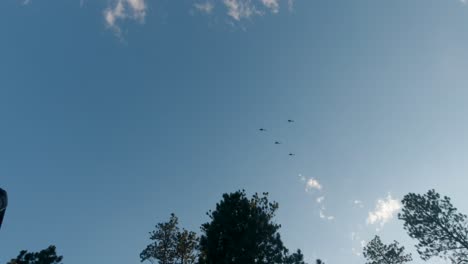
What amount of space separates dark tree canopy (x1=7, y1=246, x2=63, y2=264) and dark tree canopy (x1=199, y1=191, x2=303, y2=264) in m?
17.5

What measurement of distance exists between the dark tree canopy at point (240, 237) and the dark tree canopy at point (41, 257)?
17533 millimetres

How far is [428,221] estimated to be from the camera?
28.6 metres

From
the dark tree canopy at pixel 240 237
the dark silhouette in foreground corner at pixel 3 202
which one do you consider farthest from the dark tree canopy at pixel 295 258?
the dark silhouette in foreground corner at pixel 3 202

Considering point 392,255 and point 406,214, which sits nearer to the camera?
point 406,214

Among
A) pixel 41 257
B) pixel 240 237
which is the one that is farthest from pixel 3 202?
pixel 41 257

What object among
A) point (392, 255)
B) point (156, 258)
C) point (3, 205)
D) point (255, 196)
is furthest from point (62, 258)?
point (392, 255)

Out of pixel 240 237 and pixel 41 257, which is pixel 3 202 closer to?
pixel 240 237

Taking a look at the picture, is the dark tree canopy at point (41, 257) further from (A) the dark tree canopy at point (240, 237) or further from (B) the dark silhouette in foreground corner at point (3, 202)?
(B) the dark silhouette in foreground corner at point (3, 202)

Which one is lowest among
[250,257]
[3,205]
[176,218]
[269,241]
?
[3,205]

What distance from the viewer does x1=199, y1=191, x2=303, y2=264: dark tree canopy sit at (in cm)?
2173

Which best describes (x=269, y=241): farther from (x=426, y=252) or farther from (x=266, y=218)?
(x=426, y=252)

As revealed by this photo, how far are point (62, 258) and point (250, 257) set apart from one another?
21.8 meters

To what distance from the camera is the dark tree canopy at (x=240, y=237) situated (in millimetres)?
21734

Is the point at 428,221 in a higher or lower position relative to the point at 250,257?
higher
